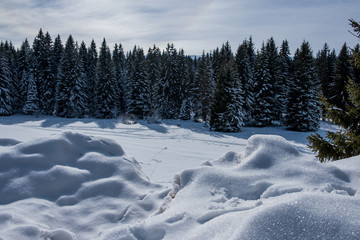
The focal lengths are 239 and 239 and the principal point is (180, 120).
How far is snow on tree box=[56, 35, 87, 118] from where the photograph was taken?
33906 mm

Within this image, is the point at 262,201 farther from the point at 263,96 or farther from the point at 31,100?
the point at 31,100

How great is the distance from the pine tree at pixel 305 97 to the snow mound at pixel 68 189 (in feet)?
88.1

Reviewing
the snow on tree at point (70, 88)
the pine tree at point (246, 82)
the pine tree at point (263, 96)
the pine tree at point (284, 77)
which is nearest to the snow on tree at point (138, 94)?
the snow on tree at point (70, 88)

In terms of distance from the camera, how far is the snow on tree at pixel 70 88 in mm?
33906

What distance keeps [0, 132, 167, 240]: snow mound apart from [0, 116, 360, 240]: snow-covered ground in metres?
0.02

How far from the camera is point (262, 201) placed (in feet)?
9.57

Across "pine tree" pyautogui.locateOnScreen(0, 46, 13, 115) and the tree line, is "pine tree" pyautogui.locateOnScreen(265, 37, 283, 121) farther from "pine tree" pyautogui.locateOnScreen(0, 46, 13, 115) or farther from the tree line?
"pine tree" pyautogui.locateOnScreen(0, 46, 13, 115)

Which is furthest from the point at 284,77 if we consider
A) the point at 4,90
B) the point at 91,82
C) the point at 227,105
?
the point at 4,90

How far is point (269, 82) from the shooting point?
1243 inches

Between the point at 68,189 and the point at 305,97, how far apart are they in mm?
28708

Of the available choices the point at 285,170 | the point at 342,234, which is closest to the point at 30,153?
the point at 285,170

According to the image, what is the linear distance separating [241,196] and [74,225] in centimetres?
252

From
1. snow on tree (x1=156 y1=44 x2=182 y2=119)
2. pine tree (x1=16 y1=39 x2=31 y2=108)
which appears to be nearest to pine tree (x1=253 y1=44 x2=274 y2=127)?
snow on tree (x1=156 y1=44 x2=182 y2=119)

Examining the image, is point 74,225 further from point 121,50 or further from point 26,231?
point 121,50
